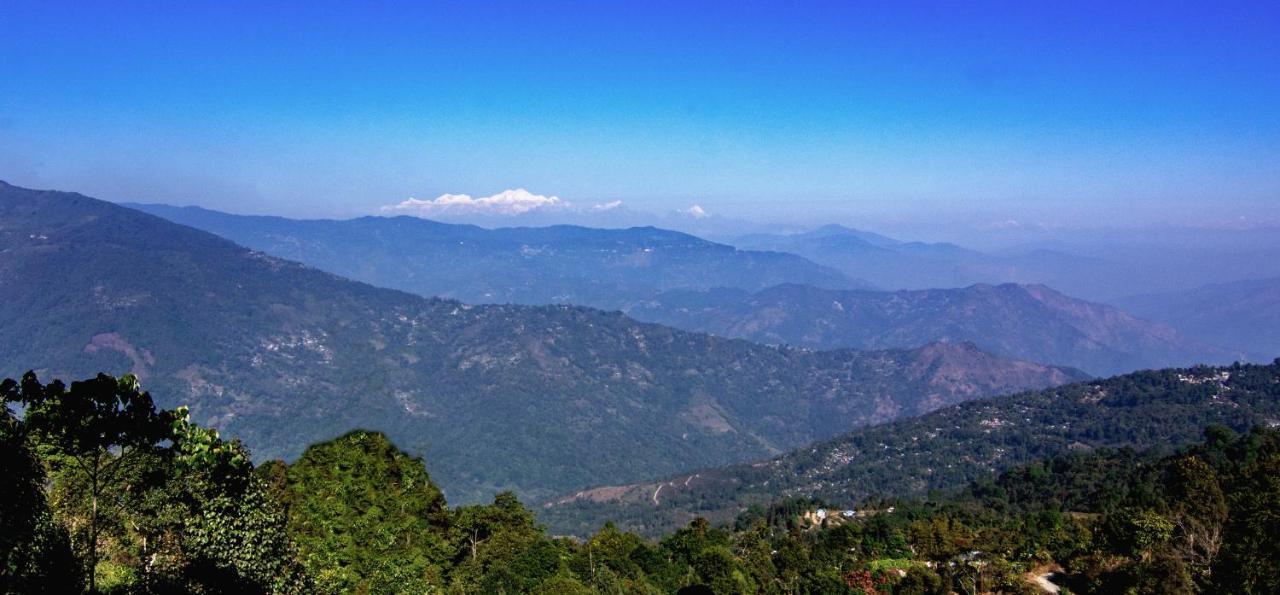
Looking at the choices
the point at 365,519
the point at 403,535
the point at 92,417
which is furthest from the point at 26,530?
the point at 403,535

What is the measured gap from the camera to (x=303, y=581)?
2281 cm

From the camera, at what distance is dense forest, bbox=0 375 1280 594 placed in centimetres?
1756

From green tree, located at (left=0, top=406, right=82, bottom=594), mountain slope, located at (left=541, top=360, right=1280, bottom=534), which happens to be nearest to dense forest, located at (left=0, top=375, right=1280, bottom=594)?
green tree, located at (left=0, top=406, right=82, bottom=594)

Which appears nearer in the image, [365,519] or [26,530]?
[26,530]

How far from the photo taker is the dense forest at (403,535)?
57.6 ft

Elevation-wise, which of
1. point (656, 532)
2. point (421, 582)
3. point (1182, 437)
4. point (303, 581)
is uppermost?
point (303, 581)

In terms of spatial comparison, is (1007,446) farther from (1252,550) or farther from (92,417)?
(92,417)

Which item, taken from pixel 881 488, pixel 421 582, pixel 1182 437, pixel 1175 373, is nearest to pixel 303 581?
pixel 421 582

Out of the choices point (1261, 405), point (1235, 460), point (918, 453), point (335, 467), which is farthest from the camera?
point (918, 453)

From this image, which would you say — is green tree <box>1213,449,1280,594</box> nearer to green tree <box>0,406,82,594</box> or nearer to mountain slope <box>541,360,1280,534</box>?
green tree <box>0,406,82,594</box>

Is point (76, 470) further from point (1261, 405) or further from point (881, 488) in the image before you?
point (1261, 405)

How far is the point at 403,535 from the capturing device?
131 ft

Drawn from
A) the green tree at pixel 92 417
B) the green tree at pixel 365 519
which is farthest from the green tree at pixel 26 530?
the green tree at pixel 365 519

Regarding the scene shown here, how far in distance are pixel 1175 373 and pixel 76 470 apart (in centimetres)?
24110
